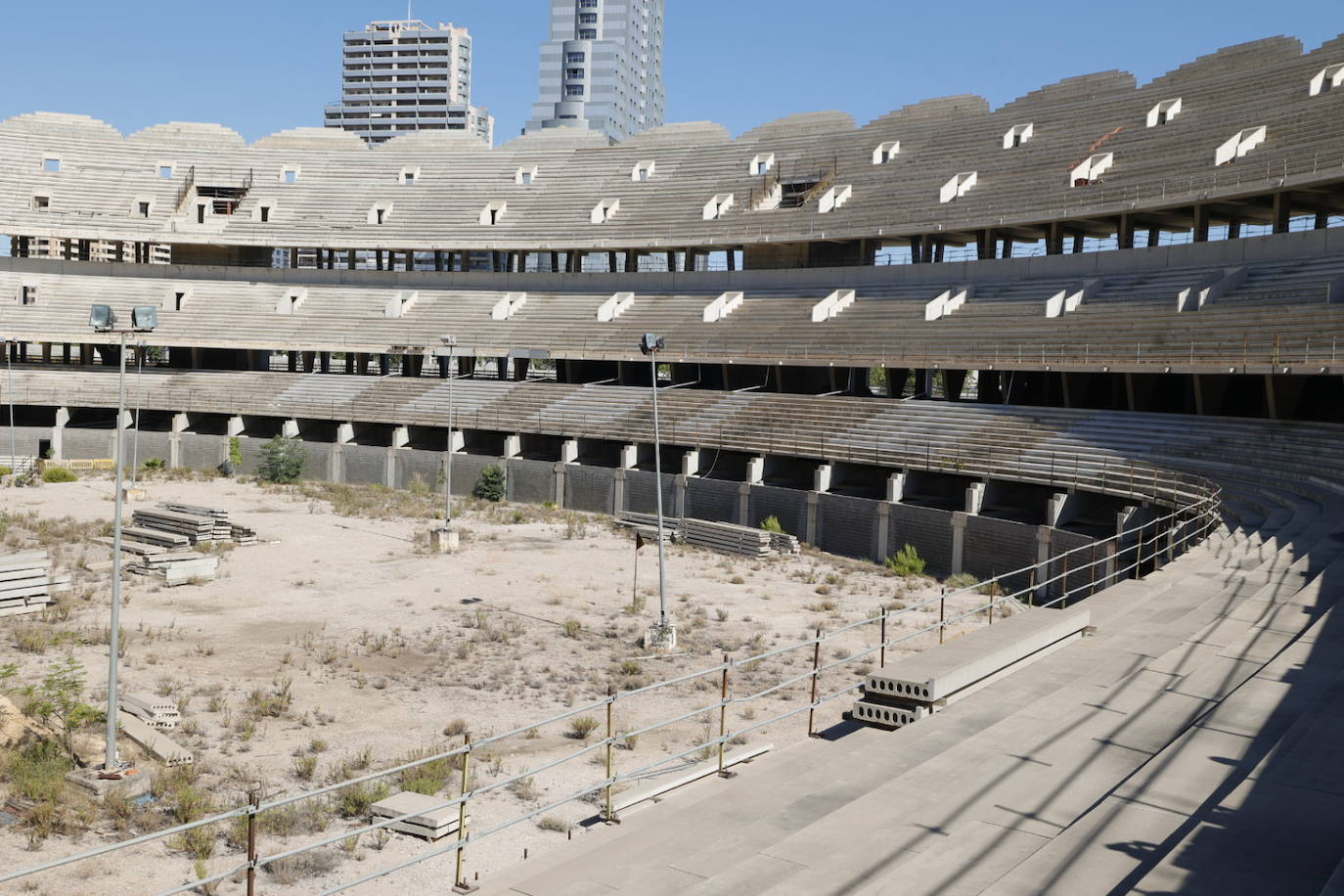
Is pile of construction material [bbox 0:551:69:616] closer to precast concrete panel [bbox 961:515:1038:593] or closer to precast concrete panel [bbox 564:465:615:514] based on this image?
precast concrete panel [bbox 564:465:615:514]

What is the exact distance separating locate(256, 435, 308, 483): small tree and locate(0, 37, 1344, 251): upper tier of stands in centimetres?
1648

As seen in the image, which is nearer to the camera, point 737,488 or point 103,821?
point 103,821

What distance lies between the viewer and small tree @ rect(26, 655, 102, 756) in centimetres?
1560

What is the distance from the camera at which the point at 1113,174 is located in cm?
4453

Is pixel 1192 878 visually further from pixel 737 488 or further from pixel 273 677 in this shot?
pixel 737 488

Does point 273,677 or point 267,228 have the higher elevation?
point 267,228

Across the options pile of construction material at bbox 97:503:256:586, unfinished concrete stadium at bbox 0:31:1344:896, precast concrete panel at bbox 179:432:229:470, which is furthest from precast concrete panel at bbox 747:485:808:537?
precast concrete panel at bbox 179:432:229:470

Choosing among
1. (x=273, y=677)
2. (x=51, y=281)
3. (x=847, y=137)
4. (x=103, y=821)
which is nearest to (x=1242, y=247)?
(x=847, y=137)

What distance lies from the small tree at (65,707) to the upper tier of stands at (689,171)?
3707 cm

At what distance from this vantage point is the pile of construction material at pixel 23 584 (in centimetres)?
2375

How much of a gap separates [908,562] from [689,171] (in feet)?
120

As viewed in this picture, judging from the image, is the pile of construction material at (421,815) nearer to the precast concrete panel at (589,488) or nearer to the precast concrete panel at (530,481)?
the precast concrete panel at (589,488)

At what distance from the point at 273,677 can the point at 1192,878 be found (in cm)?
1635

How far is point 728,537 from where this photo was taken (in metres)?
34.7
